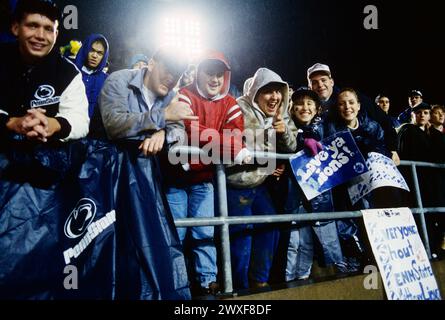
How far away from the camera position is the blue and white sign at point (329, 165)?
2.87 metres

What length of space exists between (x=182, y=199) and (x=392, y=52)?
32.0 ft

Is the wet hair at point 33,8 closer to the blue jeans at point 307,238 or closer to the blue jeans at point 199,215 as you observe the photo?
the blue jeans at point 199,215

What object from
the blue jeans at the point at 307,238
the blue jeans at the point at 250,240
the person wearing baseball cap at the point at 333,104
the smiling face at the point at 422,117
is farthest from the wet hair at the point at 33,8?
the smiling face at the point at 422,117

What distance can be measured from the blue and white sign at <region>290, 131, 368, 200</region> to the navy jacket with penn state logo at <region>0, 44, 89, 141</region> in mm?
1650

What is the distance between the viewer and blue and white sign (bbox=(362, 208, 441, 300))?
2.83 metres

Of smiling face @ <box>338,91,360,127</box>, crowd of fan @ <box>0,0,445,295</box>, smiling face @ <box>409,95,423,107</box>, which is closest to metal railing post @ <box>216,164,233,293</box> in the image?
crowd of fan @ <box>0,0,445,295</box>

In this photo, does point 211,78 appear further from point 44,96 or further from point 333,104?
point 333,104

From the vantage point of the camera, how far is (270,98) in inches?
119

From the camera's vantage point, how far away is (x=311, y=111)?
132 inches

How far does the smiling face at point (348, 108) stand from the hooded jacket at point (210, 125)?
1.36 meters

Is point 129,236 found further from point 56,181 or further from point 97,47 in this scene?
point 97,47

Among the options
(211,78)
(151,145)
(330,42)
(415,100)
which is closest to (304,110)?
(211,78)
